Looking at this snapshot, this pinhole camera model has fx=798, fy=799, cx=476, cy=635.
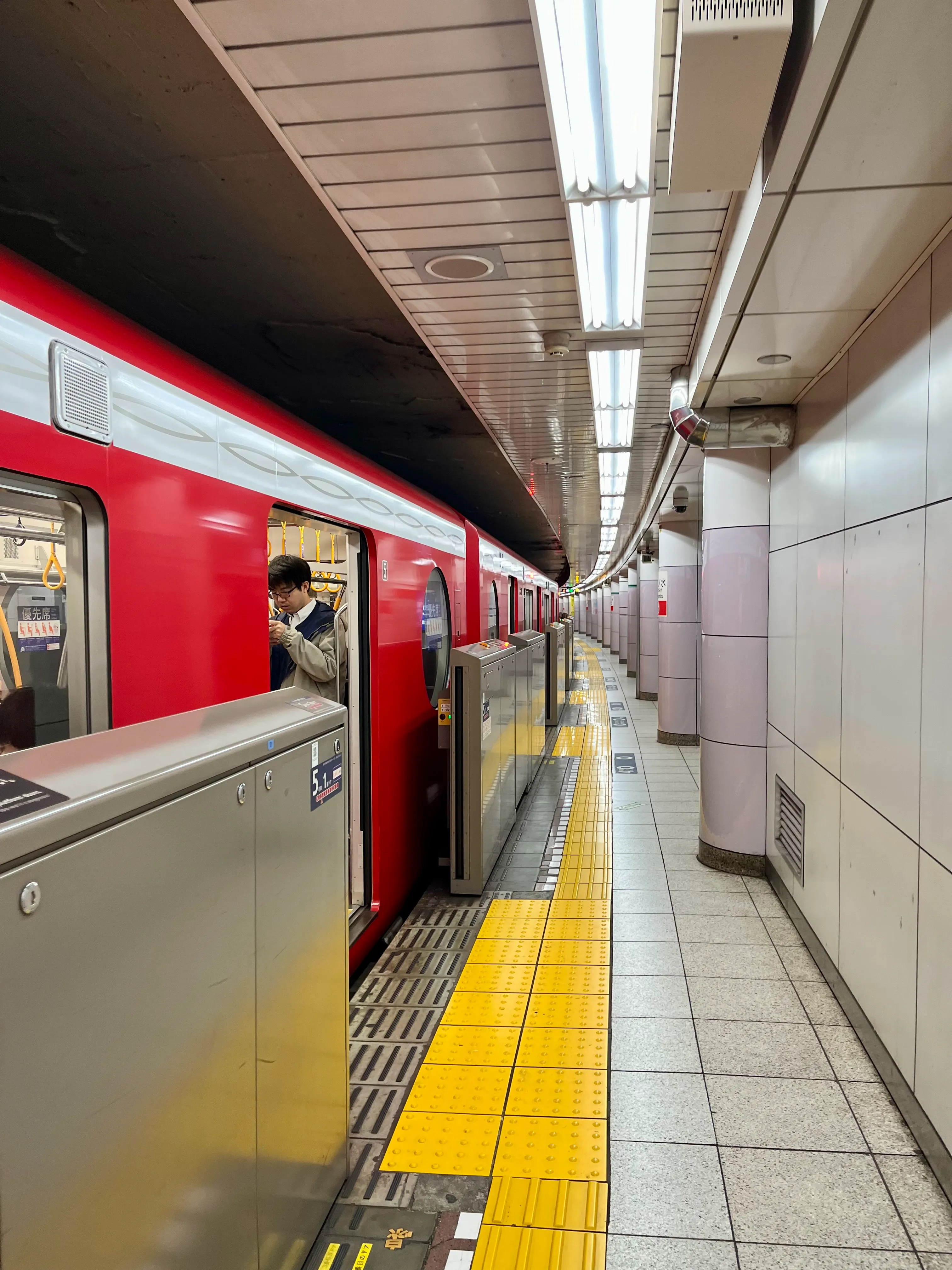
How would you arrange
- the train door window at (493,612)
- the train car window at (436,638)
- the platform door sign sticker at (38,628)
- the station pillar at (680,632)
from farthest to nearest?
the station pillar at (680,632), the train door window at (493,612), the train car window at (436,638), the platform door sign sticker at (38,628)

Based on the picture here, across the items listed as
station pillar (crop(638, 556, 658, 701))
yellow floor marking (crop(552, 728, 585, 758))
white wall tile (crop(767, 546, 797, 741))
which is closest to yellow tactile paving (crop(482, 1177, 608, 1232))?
white wall tile (crop(767, 546, 797, 741))

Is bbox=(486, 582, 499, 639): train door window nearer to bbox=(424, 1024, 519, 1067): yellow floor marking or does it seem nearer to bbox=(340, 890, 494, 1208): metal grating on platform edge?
bbox=(340, 890, 494, 1208): metal grating on platform edge

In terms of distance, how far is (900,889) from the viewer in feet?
8.49

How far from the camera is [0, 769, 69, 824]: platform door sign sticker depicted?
1023 millimetres

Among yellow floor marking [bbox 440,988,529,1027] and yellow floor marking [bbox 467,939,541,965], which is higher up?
yellow floor marking [bbox 440,988,529,1027]

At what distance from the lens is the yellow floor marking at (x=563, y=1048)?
9.34 feet

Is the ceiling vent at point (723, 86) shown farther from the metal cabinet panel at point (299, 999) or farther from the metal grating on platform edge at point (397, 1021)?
the metal grating on platform edge at point (397, 1021)

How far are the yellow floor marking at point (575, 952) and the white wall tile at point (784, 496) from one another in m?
2.27

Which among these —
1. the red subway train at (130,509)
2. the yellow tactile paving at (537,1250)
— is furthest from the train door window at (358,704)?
the yellow tactile paving at (537,1250)

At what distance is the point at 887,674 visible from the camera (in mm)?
2740

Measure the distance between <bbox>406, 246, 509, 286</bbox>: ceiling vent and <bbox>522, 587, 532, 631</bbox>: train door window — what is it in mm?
7805

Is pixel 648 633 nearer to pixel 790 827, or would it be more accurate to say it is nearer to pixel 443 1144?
pixel 790 827

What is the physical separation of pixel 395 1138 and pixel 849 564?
263 centimetres

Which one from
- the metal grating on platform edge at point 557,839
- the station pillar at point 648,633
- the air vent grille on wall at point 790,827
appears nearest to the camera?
the air vent grille on wall at point 790,827
